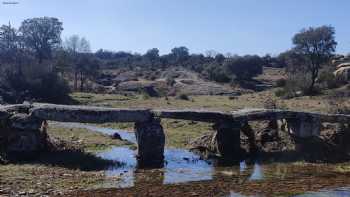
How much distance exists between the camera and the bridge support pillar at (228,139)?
75.5 feet

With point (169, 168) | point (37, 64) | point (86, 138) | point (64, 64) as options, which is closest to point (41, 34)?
point (64, 64)

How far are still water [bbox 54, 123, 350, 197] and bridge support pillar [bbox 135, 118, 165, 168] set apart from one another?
0.46 metres

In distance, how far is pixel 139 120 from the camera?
21109mm

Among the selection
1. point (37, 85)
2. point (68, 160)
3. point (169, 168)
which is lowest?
point (169, 168)

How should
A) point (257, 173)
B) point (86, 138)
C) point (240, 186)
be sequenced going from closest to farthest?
point (240, 186) → point (257, 173) → point (86, 138)

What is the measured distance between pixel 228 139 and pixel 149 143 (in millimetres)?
3885

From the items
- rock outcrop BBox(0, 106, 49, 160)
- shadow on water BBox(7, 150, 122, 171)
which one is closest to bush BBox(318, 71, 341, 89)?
shadow on water BBox(7, 150, 122, 171)

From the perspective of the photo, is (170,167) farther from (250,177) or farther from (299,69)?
(299,69)

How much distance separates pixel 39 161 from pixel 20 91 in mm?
33516

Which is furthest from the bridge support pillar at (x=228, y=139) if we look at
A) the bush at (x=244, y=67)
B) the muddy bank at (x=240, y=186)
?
the bush at (x=244, y=67)

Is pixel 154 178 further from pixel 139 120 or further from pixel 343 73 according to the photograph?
pixel 343 73

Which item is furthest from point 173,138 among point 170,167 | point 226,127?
point 170,167

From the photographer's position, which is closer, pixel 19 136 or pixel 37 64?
pixel 19 136

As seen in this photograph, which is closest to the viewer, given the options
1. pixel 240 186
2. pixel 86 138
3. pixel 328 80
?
pixel 240 186
